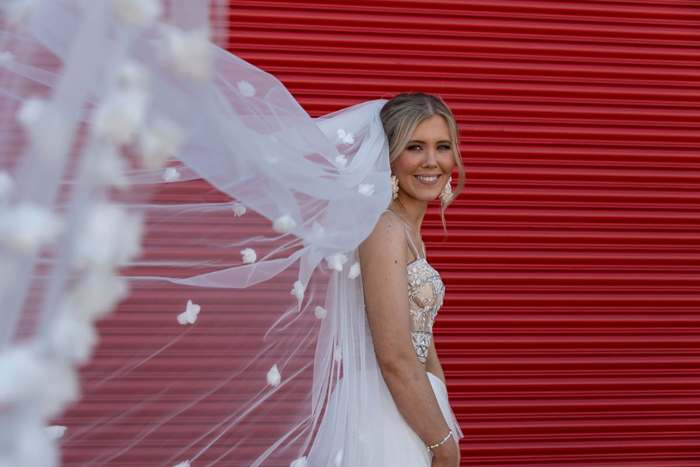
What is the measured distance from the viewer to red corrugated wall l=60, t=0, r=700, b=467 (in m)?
4.05

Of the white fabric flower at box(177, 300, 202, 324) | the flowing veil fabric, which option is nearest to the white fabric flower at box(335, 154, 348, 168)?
the flowing veil fabric

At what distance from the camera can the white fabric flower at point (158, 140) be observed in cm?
96

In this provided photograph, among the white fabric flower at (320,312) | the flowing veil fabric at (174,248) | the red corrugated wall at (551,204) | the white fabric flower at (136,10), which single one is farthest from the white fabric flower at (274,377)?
the red corrugated wall at (551,204)

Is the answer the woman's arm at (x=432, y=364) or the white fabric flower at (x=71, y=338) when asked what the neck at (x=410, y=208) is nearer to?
the woman's arm at (x=432, y=364)

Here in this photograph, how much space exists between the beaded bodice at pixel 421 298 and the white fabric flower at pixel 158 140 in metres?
1.39

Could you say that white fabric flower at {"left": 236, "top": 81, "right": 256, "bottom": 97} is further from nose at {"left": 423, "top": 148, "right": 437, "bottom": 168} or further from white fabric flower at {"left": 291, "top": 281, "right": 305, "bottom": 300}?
nose at {"left": 423, "top": 148, "right": 437, "bottom": 168}

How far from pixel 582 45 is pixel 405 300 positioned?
283 centimetres

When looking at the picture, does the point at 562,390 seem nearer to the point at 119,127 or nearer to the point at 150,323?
the point at 150,323

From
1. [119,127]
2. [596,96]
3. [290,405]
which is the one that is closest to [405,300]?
[290,405]

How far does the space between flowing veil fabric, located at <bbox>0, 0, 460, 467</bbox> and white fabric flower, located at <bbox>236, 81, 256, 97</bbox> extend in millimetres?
13

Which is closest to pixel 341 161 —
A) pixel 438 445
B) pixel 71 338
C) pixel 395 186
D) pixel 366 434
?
pixel 395 186

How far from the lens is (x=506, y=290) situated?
4.08 m

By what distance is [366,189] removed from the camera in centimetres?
197

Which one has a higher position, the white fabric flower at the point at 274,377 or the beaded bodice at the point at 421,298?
the beaded bodice at the point at 421,298
